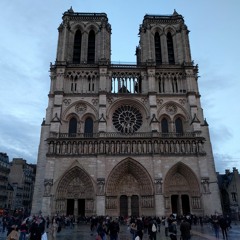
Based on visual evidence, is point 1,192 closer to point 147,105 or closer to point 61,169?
point 61,169

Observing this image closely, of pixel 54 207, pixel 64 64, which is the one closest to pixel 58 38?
pixel 64 64

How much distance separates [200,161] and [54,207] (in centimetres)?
1514

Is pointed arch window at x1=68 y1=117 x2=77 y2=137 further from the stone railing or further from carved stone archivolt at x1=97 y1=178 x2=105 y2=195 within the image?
carved stone archivolt at x1=97 y1=178 x2=105 y2=195

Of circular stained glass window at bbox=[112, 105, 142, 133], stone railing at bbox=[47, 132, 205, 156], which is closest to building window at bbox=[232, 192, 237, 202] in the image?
stone railing at bbox=[47, 132, 205, 156]

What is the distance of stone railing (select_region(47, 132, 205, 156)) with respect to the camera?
25984 mm

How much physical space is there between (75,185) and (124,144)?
652cm

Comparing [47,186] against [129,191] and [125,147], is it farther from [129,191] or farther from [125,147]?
[125,147]

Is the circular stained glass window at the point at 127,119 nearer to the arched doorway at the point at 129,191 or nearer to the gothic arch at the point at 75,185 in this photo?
the arched doorway at the point at 129,191

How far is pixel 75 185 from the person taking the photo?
26000mm

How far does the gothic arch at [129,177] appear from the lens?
25.3 metres

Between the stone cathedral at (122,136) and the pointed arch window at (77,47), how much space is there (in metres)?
0.13

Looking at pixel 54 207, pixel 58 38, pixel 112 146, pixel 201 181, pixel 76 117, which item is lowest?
pixel 54 207

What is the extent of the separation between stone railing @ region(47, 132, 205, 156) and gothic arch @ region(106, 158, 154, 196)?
128cm

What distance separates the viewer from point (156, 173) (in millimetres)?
25078
